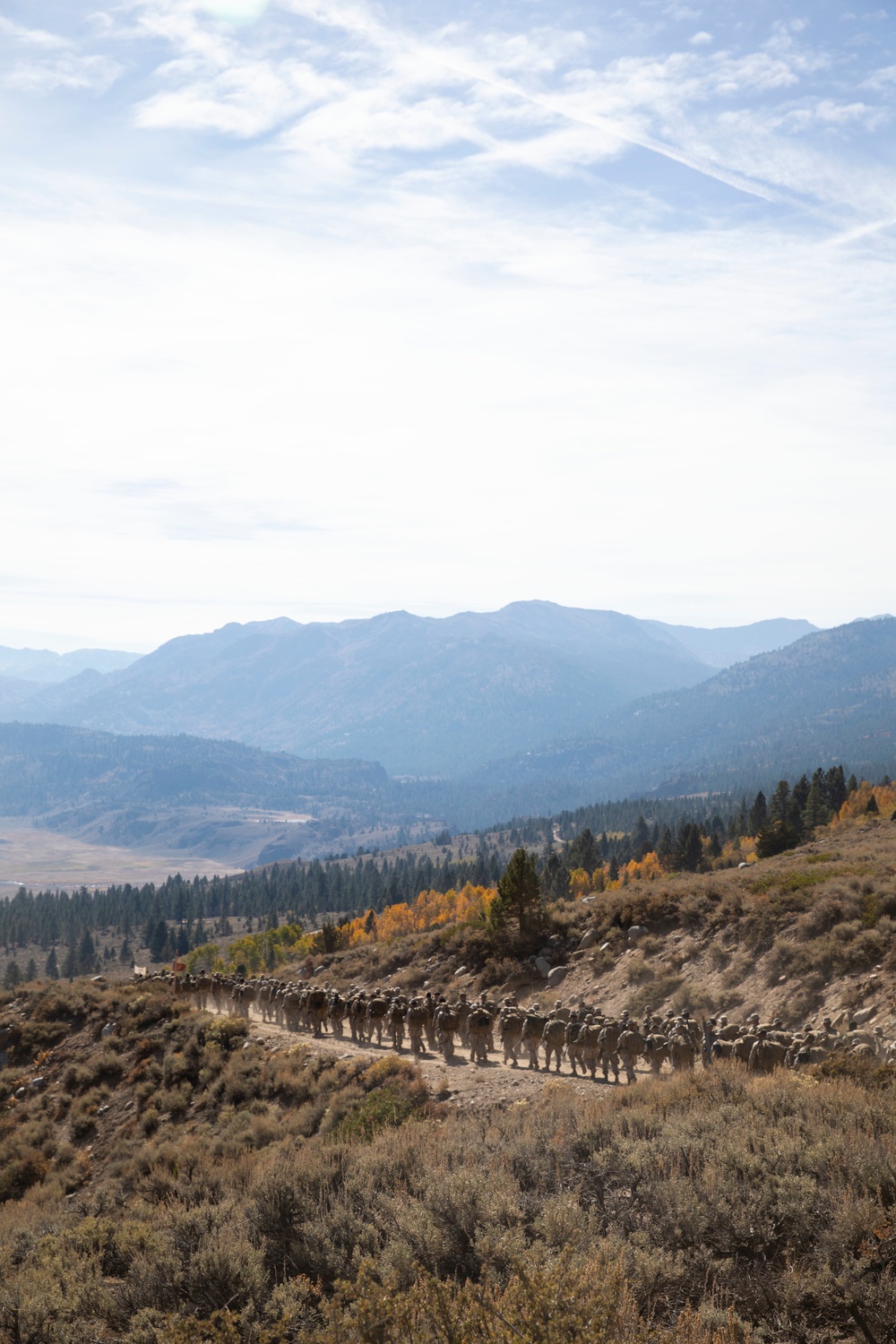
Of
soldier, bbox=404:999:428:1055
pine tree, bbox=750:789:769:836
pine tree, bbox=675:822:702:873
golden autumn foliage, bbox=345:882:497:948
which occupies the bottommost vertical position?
golden autumn foliage, bbox=345:882:497:948

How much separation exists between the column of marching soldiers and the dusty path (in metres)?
0.43

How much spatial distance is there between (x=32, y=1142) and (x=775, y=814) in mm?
86887

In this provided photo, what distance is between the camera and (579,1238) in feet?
29.2

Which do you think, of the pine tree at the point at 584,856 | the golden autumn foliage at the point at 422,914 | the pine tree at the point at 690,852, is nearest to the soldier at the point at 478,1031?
the pine tree at the point at 690,852

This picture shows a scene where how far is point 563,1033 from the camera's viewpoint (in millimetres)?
21562

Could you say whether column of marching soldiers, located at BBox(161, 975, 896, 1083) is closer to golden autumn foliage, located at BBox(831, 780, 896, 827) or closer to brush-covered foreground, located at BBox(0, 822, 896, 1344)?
brush-covered foreground, located at BBox(0, 822, 896, 1344)

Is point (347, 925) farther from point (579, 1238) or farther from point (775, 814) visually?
point (579, 1238)

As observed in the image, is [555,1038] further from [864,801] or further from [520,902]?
[864,801]

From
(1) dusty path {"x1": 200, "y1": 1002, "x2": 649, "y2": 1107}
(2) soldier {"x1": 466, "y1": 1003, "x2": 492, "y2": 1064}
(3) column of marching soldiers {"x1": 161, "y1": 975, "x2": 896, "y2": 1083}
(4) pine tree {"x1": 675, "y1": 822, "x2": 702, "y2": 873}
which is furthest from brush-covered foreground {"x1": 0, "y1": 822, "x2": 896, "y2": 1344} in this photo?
(4) pine tree {"x1": 675, "y1": 822, "x2": 702, "y2": 873}

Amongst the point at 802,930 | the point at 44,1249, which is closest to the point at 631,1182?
the point at 44,1249

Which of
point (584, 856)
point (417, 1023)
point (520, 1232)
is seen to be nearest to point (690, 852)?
point (584, 856)

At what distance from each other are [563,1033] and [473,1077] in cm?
259

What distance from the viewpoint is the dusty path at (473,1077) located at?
60.8 ft

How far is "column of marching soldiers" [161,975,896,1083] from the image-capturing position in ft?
58.3
